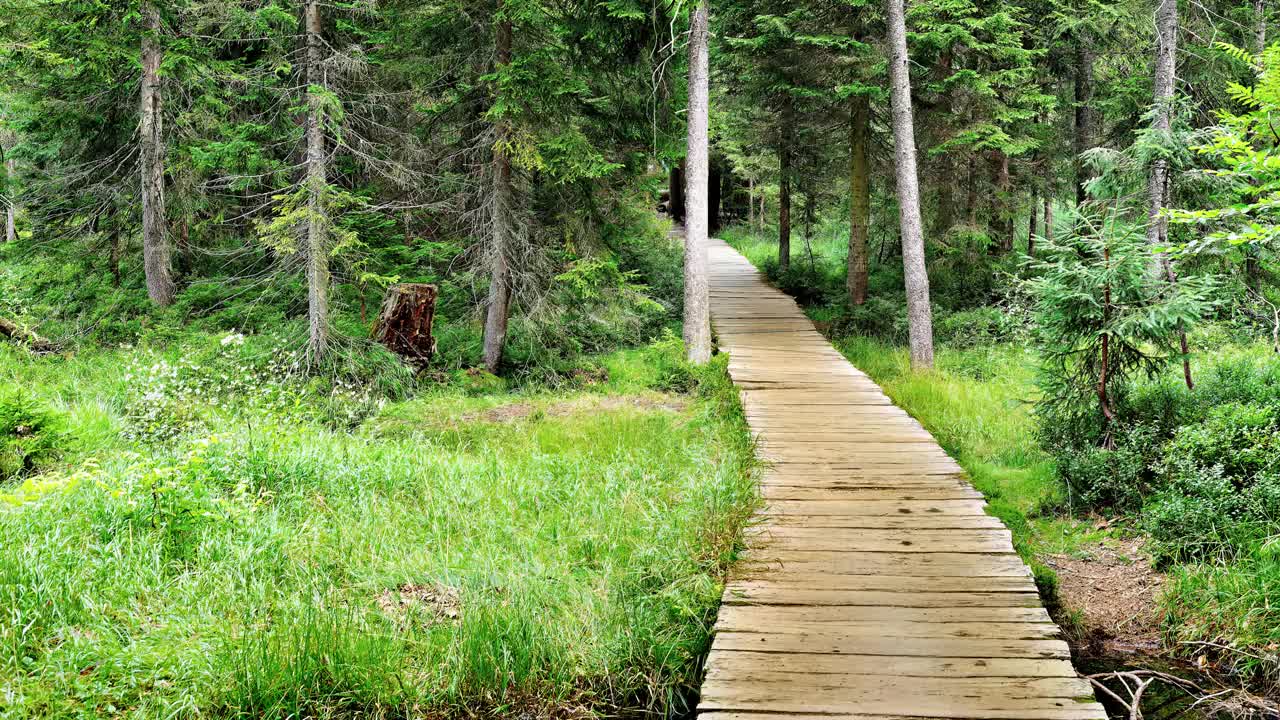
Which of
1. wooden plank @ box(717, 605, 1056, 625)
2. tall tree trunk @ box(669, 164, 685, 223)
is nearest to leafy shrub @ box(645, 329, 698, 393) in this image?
wooden plank @ box(717, 605, 1056, 625)

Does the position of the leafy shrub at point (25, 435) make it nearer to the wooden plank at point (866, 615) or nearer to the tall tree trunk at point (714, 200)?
the wooden plank at point (866, 615)

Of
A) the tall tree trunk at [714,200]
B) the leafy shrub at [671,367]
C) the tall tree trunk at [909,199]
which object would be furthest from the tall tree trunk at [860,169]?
the tall tree trunk at [714,200]

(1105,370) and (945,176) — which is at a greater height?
(945,176)

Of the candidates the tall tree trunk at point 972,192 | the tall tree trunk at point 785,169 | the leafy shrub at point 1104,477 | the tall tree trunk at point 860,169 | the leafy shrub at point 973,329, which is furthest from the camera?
the tall tree trunk at point 785,169

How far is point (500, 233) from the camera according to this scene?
40.4 feet

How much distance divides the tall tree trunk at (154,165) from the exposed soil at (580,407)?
8.13 metres

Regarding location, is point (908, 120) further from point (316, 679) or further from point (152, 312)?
point (152, 312)

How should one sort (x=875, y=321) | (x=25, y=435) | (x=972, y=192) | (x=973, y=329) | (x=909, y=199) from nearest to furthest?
(x=25, y=435), (x=909, y=199), (x=973, y=329), (x=875, y=321), (x=972, y=192)

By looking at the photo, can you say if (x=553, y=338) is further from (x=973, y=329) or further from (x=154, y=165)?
(x=154, y=165)

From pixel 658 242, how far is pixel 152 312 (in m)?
11.9

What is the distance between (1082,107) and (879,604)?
1663cm

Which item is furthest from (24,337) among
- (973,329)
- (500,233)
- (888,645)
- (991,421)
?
(973,329)

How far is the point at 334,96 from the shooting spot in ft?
34.4

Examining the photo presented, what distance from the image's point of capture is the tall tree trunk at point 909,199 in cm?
1208
